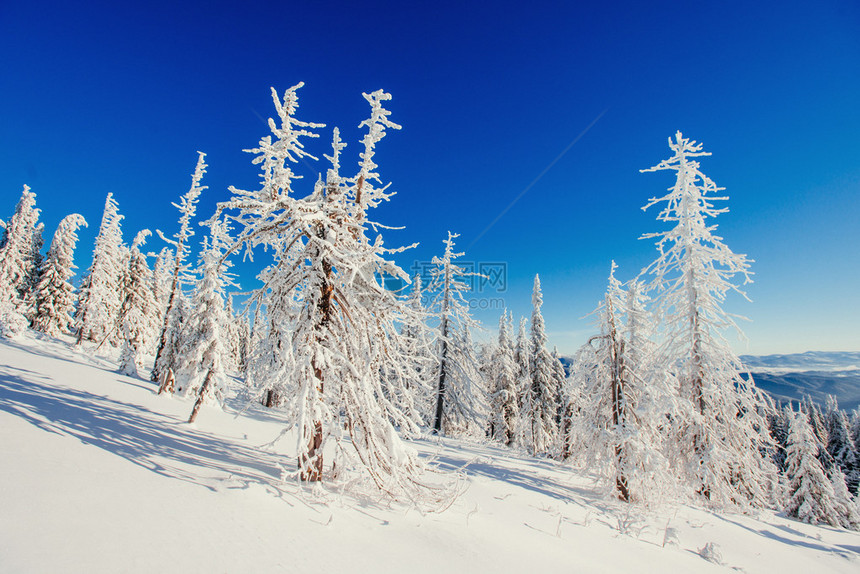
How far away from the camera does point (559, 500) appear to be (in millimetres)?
10617

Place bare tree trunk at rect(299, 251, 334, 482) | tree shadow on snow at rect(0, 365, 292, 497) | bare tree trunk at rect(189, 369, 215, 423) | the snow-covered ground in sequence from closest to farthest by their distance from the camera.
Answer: the snow-covered ground
bare tree trunk at rect(299, 251, 334, 482)
tree shadow on snow at rect(0, 365, 292, 497)
bare tree trunk at rect(189, 369, 215, 423)

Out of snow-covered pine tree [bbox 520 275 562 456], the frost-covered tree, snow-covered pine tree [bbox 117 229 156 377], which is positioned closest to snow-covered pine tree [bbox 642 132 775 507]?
the frost-covered tree

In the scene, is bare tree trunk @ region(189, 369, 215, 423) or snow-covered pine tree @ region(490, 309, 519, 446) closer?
bare tree trunk @ region(189, 369, 215, 423)

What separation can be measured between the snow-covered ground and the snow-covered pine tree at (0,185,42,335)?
105ft

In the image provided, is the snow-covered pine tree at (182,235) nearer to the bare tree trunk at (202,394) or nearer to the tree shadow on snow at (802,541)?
the bare tree trunk at (202,394)

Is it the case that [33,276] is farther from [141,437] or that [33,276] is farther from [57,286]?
[141,437]

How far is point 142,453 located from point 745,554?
13.9 m

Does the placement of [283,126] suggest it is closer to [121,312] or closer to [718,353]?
[718,353]

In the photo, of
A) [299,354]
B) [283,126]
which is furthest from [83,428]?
[283,126]

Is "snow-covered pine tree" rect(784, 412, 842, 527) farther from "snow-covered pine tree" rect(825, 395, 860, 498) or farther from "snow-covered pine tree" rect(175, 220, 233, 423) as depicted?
"snow-covered pine tree" rect(175, 220, 233, 423)

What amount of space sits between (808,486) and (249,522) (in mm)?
34223

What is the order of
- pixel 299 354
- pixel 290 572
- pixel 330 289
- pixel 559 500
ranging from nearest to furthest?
pixel 290 572, pixel 299 354, pixel 330 289, pixel 559 500

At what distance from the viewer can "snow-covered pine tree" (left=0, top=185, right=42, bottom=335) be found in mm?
31000

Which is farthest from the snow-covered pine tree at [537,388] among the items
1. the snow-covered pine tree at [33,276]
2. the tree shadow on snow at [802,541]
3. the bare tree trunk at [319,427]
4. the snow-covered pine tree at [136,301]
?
the snow-covered pine tree at [33,276]
